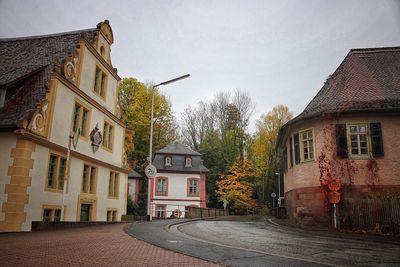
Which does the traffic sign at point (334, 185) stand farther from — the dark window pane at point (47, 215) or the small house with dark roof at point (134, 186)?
the small house with dark roof at point (134, 186)

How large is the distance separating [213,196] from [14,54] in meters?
35.0

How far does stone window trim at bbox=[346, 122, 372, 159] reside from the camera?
59.2 feet

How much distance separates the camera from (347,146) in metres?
18.2

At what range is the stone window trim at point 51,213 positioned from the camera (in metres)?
15.6

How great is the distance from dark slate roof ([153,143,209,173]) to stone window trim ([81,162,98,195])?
22.7 meters

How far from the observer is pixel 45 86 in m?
15.8

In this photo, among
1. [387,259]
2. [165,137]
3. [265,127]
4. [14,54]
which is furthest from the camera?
[265,127]

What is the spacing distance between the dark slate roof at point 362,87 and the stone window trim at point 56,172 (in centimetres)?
1292

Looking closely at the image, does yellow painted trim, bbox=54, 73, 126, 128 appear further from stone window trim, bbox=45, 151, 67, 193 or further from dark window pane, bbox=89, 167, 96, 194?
dark window pane, bbox=89, 167, 96, 194

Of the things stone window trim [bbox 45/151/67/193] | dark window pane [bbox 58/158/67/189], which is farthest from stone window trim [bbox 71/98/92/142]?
stone window trim [bbox 45/151/67/193]

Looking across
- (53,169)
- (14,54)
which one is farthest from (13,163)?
(14,54)

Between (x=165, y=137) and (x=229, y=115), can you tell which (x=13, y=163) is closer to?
(x=165, y=137)

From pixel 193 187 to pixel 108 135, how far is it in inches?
895

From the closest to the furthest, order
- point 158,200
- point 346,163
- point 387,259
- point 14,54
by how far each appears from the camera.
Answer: point 387,259
point 346,163
point 14,54
point 158,200
